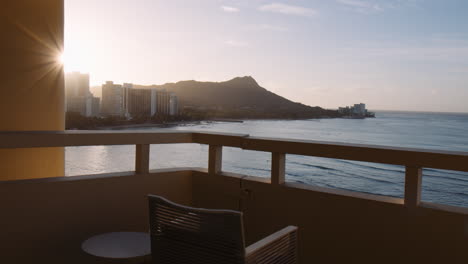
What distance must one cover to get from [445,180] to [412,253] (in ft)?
90.6

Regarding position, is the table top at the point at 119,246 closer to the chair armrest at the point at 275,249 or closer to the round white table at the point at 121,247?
the round white table at the point at 121,247

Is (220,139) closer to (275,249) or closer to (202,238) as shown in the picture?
(275,249)

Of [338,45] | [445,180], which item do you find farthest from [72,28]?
[338,45]

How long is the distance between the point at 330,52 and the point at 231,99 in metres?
31.6

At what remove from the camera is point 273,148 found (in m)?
2.72

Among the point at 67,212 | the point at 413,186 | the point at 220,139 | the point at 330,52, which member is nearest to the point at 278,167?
the point at 220,139

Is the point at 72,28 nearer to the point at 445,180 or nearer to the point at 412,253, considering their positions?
the point at 412,253

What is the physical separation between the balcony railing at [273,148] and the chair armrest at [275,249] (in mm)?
662

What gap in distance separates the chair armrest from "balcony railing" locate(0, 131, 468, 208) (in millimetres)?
662

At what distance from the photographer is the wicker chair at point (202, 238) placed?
159cm

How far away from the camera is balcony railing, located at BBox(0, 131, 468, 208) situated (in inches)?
84.5

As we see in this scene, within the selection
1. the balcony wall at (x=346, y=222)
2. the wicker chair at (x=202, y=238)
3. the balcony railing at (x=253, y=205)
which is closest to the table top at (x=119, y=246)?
the balcony railing at (x=253, y=205)

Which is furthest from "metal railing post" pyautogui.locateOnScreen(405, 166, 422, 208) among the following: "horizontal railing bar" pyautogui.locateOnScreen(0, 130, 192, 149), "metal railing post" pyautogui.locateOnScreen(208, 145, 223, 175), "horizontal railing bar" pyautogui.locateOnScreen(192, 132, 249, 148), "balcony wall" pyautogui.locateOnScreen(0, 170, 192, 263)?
"balcony wall" pyautogui.locateOnScreen(0, 170, 192, 263)

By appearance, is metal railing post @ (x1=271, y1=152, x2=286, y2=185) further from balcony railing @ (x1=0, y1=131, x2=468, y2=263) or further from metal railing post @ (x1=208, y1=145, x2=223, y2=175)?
metal railing post @ (x1=208, y1=145, x2=223, y2=175)
